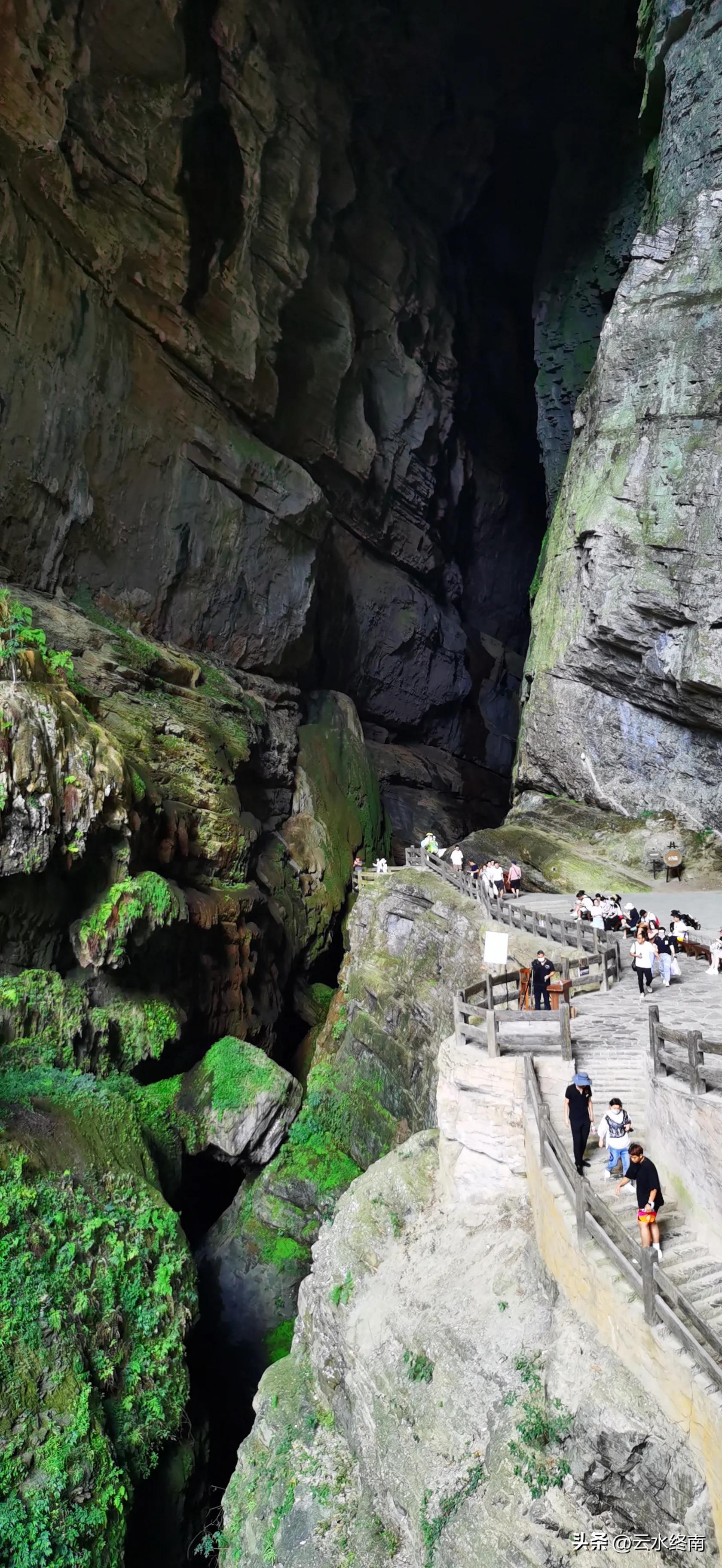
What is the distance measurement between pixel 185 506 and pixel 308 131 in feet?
45.3

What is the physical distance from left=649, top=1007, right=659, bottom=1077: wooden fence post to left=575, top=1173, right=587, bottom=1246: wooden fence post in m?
1.89

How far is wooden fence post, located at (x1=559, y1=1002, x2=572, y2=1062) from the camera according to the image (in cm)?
984

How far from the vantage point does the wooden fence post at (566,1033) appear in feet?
32.3

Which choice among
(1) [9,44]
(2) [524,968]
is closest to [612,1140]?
(2) [524,968]

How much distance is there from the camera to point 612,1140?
823 centimetres

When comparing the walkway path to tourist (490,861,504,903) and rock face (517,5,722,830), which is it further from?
rock face (517,5,722,830)

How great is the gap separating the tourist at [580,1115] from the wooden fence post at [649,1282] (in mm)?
1954

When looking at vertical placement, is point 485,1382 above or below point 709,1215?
below

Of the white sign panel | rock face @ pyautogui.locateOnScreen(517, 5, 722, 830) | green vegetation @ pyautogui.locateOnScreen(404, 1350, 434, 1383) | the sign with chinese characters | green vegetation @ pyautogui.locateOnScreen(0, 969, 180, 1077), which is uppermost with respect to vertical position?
rock face @ pyautogui.locateOnScreen(517, 5, 722, 830)

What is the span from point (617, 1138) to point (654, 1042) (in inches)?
45.6

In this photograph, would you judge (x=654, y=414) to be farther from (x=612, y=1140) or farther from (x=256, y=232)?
(x=612, y=1140)

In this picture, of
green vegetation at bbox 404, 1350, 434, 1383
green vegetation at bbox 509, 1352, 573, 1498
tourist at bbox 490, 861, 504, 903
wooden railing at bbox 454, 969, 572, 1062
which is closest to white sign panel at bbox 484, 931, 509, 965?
wooden railing at bbox 454, 969, 572, 1062

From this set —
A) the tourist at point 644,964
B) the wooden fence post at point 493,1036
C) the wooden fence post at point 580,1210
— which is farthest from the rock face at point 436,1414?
the tourist at point 644,964

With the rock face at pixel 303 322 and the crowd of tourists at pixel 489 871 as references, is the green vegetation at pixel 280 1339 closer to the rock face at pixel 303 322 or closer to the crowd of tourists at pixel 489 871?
the crowd of tourists at pixel 489 871
